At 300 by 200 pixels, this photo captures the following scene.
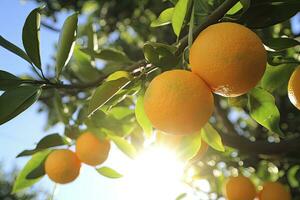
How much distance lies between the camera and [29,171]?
1.68 metres

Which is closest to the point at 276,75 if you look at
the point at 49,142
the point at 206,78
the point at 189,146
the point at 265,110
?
the point at 265,110

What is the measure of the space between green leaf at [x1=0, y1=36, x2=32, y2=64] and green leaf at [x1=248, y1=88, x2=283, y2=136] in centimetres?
67

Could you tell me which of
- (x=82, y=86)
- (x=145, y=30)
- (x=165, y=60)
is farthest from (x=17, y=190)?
(x=145, y=30)

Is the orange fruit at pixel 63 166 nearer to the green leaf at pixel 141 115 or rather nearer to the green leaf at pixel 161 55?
the green leaf at pixel 141 115

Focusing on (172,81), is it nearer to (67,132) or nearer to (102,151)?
(102,151)

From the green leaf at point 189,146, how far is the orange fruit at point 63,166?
0.57m

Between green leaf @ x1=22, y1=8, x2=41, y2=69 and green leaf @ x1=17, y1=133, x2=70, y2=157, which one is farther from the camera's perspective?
green leaf @ x1=17, y1=133, x2=70, y2=157


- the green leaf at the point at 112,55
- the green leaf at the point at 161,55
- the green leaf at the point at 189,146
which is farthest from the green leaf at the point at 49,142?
the green leaf at the point at 161,55

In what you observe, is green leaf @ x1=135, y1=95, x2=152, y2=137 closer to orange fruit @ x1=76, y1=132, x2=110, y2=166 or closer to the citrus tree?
the citrus tree

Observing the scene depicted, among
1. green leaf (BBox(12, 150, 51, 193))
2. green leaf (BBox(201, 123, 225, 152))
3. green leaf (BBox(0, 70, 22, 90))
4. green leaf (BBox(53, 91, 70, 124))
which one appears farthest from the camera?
green leaf (BBox(12, 150, 51, 193))

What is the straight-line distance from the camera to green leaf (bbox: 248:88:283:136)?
1124 mm

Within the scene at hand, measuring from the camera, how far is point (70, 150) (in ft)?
5.32

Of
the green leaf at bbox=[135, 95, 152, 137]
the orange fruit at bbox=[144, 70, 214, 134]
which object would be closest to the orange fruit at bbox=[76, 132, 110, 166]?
the green leaf at bbox=[135, 95, 152, 137]

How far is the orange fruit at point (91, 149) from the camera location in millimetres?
1516
